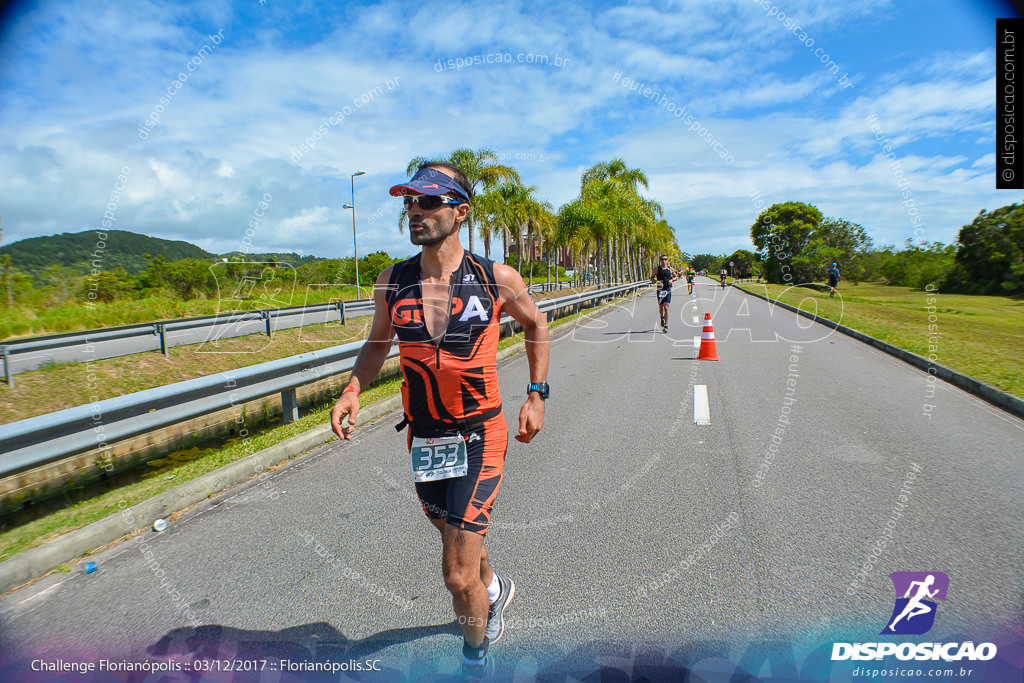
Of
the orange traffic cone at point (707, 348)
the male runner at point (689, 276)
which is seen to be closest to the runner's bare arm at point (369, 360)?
the orange traffic cone at point (707, 348)

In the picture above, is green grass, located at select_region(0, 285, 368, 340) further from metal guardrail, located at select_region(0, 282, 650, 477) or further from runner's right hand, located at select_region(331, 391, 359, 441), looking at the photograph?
runner's right hand, located at select_region(331, 391, 359, 441)

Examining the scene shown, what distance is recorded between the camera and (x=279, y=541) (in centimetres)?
383

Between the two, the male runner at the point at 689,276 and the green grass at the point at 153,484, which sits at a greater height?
the male runner at the point at 689,276

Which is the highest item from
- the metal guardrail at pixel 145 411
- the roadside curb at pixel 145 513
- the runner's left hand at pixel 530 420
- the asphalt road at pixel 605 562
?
the runner's left hand at pixel 530 420

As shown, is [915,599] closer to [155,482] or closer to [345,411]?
[345,411]

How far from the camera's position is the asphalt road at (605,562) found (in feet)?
8.72

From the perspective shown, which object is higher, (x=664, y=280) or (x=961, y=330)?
(x=664, y=280)

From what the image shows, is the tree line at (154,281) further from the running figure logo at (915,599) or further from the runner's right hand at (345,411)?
the running figure logo at (915,599)

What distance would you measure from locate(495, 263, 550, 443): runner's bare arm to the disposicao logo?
1.74 m

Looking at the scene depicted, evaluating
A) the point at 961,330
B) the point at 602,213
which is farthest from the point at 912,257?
the point at 961,330

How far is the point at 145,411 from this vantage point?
15.4ft

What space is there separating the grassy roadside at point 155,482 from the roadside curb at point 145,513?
0.14 m

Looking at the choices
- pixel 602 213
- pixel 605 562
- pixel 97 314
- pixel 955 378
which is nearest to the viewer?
pixel 605 562

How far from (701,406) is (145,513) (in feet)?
20.6
